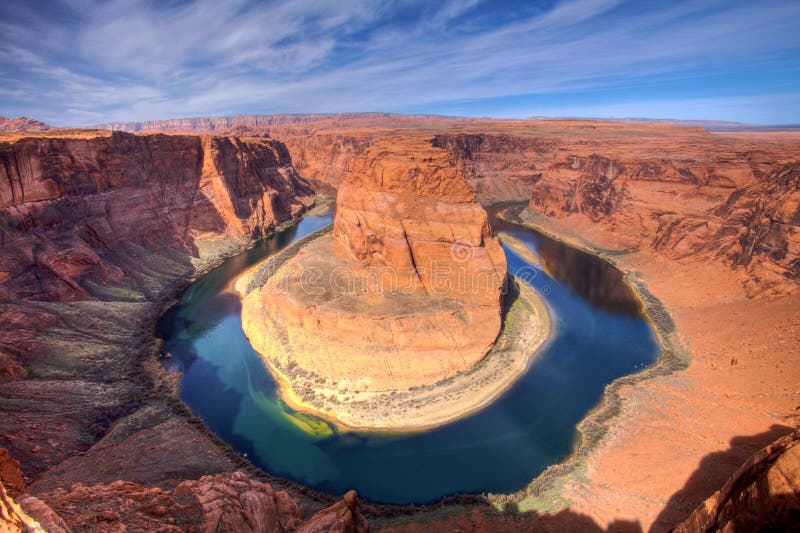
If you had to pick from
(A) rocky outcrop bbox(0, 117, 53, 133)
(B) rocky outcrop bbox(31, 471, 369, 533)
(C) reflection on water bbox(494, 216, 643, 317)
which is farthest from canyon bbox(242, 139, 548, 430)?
(A) rocky outcrop bbox(0, 117, 53, 133)

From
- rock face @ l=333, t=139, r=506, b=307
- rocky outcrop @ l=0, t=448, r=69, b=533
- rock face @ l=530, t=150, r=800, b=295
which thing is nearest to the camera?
rocky outcrop @ l=0, t=448, r=69, b=533

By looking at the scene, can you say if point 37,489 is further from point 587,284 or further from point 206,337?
point 587,284

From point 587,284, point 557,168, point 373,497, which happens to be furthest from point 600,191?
point 373,497

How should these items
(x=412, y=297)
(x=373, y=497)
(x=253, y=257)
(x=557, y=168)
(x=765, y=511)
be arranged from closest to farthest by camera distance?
(x=765, y=511) → (x=373, y=497) → (x=412, y=297) → (x=253, y=257) → (x=557, y=168)

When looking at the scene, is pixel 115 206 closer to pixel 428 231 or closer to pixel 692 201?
pixel 428 231

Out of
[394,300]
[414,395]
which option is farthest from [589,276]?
[414,395]

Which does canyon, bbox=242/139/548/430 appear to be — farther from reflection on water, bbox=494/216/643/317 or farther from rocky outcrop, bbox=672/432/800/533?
rocky outcrop, bbox=672/432/800/533
